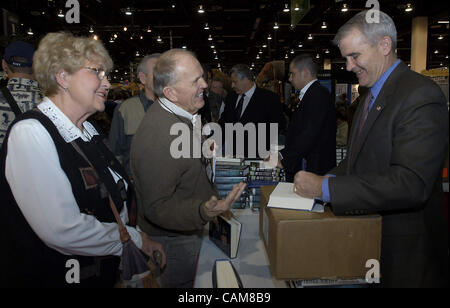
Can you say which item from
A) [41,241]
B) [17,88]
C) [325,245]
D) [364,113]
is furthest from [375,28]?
[17,88]

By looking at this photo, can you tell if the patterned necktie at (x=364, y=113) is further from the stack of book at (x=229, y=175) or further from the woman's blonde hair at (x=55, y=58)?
the woman's blonde hair at (x=55, y=58)

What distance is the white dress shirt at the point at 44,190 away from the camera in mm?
1151

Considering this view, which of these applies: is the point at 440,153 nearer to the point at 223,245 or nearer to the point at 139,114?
the point at 223,245

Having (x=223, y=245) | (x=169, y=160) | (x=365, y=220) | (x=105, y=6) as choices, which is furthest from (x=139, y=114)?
(x=105, y=6)

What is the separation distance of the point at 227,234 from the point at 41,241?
78 centimetres

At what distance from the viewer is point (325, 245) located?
118 cm

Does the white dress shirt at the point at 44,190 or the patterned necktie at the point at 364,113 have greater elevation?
the patterned necktie at the point at 364,113

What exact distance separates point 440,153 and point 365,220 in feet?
1.13

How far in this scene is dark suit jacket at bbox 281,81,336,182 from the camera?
9.80 feet

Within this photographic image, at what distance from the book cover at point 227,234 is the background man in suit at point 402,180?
1.19 feet

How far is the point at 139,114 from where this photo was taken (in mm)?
2969

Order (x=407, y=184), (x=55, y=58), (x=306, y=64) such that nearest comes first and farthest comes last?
1. (x=407, y=184)
2. (x=55, y=58)
3. (x=306, y=64)

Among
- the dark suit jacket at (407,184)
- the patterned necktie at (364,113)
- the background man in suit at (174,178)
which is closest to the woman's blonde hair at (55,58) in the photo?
the background man in suit at (174,178)

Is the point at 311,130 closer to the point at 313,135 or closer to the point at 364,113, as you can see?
the point at 313,135
